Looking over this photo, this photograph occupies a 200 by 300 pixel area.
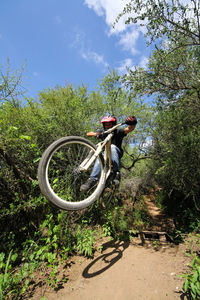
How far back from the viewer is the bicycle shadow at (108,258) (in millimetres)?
4209

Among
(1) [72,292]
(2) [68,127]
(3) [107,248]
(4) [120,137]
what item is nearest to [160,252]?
(3) [107,248]

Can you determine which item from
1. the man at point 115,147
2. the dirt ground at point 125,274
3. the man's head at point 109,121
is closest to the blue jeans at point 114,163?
the man at point 115,147

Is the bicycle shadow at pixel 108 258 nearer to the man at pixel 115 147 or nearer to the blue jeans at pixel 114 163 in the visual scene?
the man at pixel 115 147

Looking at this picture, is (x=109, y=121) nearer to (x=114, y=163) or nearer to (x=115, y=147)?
(x=115, y=147)

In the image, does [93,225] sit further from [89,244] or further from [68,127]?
[68,127]

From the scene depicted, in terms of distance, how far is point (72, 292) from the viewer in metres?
3.57

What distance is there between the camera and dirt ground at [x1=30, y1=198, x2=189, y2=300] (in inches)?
138

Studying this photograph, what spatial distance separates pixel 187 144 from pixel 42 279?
614 centimetres

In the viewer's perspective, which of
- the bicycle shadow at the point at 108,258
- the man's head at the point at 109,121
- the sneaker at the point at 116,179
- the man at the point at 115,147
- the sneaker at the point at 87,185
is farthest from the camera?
the bicycle shadow at the point at 108,258

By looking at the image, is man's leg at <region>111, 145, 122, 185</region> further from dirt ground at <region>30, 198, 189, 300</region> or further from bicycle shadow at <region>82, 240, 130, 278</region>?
bicycle shadow at <region>82, 240, 130, 278</region>

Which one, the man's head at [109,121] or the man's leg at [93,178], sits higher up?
the man's head at [109,121]

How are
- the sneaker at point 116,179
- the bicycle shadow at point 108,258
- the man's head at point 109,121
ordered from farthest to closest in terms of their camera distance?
the bicycle shadow at point 108,258 → the man's head at point 109,121 → the sneaker at point 116,179

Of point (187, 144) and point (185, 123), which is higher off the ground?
point (185, 123)

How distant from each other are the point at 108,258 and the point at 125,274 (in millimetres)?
837
